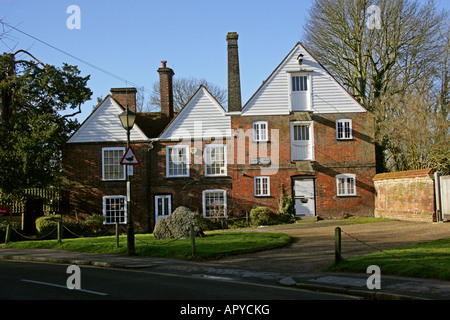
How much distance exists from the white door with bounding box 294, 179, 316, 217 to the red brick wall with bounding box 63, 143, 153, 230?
381 inches

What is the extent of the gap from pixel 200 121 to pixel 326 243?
1455 centimetres

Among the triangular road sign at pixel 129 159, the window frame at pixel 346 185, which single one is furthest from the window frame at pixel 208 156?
the triangular road sign at pixel 129 159

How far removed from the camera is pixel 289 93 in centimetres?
2842

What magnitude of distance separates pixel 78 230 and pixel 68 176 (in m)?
4.23

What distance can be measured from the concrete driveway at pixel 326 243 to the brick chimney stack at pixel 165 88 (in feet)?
43.1

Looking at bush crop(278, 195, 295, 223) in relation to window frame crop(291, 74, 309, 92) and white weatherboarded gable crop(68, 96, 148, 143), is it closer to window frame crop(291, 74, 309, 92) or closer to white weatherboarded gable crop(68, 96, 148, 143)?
window frame crop(291, 74, 309, 92)

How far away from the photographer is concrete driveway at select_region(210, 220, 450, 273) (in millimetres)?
13474

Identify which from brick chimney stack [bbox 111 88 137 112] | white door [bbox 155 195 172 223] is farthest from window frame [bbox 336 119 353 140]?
brick chimney stack [bbox 111 88 137 112]

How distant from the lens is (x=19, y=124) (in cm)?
2709

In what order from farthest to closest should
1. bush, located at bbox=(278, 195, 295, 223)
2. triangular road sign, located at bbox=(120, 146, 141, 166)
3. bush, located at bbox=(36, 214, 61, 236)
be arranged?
1. bush, located at bbox=(278, 195, 295, 223)
2. bush, located at bbox=(36, 214, 61, 236)
3. triangular road sign, located at bbox=(120, 146, 141, 166)

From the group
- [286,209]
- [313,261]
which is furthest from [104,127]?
[313,261]

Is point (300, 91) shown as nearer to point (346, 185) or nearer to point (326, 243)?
point (346, 185)
